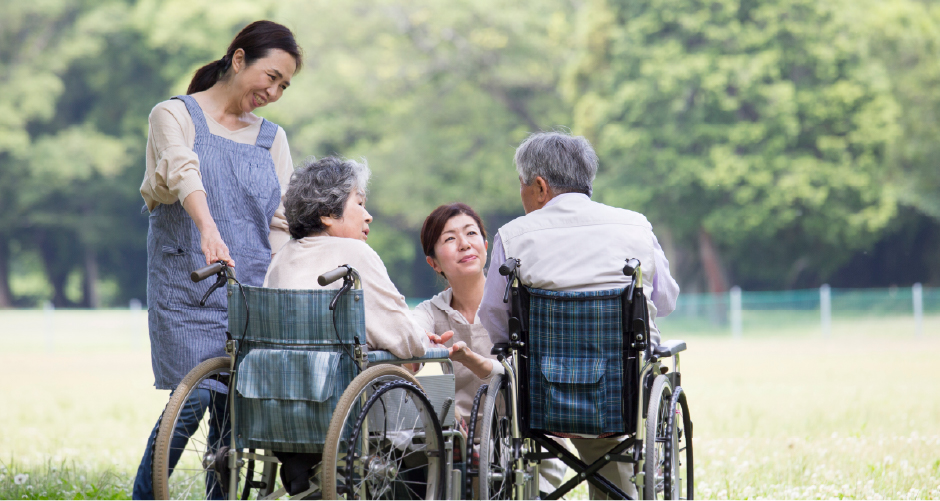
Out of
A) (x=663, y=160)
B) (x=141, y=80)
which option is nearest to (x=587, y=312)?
(x=663, y=160)

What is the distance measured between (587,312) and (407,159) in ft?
86.6

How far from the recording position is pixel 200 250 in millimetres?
2959

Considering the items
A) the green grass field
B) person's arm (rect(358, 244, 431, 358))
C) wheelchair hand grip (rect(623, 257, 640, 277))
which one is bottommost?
the green grass field

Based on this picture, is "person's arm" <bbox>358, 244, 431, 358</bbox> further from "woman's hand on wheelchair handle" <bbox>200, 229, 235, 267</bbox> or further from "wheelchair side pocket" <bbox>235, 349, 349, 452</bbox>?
"woman's hand on wheelchair handle" <bbox>200, 229, 235, 267</bbox>

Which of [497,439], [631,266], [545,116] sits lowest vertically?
[497,439]

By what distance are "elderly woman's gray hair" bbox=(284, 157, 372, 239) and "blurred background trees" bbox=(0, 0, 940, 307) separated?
2229 centimetres

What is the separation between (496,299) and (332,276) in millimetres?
550

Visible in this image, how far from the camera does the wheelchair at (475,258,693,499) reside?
101 inches

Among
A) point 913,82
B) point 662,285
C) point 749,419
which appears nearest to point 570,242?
point 662,285

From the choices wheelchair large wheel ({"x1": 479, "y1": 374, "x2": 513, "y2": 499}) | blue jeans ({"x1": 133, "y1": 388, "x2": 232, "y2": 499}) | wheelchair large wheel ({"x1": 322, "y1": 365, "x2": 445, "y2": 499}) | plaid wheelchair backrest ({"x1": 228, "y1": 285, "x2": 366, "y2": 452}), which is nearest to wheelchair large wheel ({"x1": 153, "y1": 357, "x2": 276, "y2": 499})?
blue jeans ({"x1": 133, "y1": 388, "x2": 232, "y2": 499})

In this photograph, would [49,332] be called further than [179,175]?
Yes

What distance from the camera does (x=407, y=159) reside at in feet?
94.3

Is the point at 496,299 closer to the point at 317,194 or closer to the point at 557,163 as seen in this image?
the point at 557,163

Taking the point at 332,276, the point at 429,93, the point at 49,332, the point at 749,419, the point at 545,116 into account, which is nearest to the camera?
the point at 332,276
